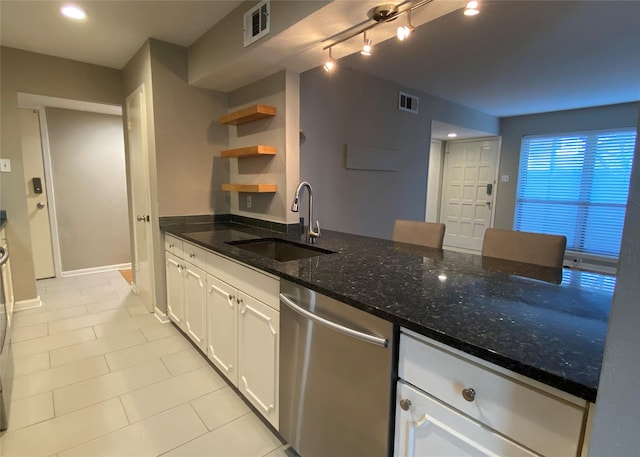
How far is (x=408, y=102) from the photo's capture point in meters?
3.98

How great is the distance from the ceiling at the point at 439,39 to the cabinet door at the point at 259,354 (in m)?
1.46

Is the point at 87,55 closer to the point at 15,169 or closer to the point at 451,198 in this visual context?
the point at 15,169

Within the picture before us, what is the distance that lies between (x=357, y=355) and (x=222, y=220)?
234cm

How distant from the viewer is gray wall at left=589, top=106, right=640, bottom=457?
19.1 inches

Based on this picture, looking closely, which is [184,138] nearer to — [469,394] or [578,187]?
Result: [469,394]

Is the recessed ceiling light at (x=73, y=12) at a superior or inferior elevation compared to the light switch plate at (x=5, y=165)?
superior

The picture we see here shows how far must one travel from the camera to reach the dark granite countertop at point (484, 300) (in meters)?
0.74

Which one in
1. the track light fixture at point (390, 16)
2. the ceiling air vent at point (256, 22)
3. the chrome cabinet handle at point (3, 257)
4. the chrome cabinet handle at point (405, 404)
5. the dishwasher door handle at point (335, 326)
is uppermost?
the ceiling air vent at point (256, 22)

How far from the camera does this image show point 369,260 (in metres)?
1.65

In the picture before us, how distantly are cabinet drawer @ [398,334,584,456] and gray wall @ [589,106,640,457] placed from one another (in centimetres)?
15

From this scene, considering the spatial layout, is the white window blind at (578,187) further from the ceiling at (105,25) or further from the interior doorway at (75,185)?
the interior doorway at (75,185)

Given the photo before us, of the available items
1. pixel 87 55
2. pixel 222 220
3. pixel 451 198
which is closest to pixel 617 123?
pixel 451 198

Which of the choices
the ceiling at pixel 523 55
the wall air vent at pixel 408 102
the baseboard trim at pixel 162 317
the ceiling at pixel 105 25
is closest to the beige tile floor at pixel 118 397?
the baseboard trim at pixel 162 317

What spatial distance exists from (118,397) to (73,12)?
254 centimetres
